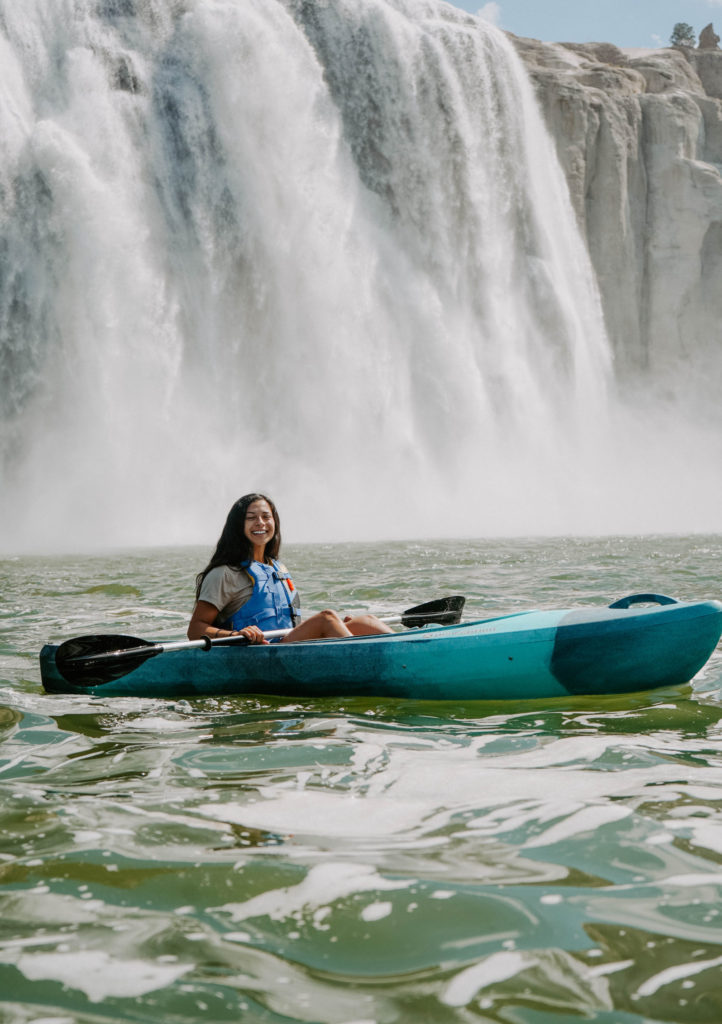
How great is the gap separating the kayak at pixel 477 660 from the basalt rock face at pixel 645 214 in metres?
27.7

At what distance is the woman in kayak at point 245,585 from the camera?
5.50 meters

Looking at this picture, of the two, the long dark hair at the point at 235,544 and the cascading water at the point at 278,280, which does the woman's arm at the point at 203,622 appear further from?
the cascading water at the point at 278,280

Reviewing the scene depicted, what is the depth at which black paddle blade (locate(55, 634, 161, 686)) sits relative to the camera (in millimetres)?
5238

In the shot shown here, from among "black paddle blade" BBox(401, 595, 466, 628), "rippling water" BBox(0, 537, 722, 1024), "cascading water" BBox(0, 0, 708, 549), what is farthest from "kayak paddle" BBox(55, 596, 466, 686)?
"cascading water" BBox(0, 0, 708, 549)

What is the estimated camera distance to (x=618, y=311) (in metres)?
31.1

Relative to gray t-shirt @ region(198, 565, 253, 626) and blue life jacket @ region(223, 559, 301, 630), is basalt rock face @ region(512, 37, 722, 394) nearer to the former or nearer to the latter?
blue life jacket @ region(223, 559, 301, 630)

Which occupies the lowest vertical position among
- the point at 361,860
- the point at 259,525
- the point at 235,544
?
the point at 361,860

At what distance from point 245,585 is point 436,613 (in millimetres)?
1353

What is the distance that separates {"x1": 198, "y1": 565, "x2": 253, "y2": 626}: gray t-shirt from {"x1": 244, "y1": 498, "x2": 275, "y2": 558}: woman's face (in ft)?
0.54

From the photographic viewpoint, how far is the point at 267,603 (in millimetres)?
5648

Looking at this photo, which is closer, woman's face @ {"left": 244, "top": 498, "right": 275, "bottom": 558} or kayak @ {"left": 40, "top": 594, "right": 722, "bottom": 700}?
kayak @ {"left": 40, "top": 594, "right": 722, "bottom": 700}

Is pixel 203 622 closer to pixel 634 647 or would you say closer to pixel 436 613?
pixel 436 613

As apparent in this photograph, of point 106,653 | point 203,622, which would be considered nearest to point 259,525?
point 203,622

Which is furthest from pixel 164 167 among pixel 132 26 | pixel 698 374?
pixel 698 374
